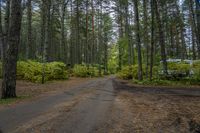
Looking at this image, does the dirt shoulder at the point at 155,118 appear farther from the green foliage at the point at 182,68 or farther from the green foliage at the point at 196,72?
the green foliage at the point at 182,68

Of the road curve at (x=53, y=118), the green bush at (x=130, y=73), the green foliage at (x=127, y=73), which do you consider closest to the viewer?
the road curve at (x=53, y=118)

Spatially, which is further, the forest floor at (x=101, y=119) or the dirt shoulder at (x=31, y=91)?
the dirt shoulder at (x=31, y=91)

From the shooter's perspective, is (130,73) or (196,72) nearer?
(196,72)

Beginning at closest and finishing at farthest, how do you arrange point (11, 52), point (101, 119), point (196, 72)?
point (101, 119) < point (11, 52) < point (196, 72)

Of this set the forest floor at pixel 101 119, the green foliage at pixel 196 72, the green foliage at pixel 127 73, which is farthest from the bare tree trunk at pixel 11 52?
the green foliage at pixel 127 73

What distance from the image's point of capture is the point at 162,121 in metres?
7.18

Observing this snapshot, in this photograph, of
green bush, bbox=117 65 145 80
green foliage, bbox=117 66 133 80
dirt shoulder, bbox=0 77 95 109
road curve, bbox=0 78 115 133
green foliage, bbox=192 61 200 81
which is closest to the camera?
road curve, bbox=0 78 115 133

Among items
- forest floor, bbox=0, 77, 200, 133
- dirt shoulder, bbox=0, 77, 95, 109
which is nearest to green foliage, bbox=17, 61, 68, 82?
dirt shoulder, bbox=0, 77, 95, 109

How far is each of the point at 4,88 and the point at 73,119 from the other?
590 centimetres

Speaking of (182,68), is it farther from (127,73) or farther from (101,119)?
(101,119)

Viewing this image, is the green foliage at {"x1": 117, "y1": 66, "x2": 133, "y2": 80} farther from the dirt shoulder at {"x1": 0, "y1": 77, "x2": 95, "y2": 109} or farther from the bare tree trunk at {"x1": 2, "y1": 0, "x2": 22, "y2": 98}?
the bare tree trunk at {"x1": 2, "y1": 0, "x2": 22, "y2": 98}

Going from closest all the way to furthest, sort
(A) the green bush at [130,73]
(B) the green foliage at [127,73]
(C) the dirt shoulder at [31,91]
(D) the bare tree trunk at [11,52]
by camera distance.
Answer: (C) the dirt shoulder at [31,91]
(D) the bare tree trunk at [11,52]
(A) the green bush at [130,73]
(B) the green foliage at [127,73]

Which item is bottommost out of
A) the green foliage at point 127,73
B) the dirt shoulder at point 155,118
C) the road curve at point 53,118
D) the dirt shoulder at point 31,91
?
the dirt shoulder at point 155,118

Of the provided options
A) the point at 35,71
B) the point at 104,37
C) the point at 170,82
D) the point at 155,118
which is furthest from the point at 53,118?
the point at 104,37
